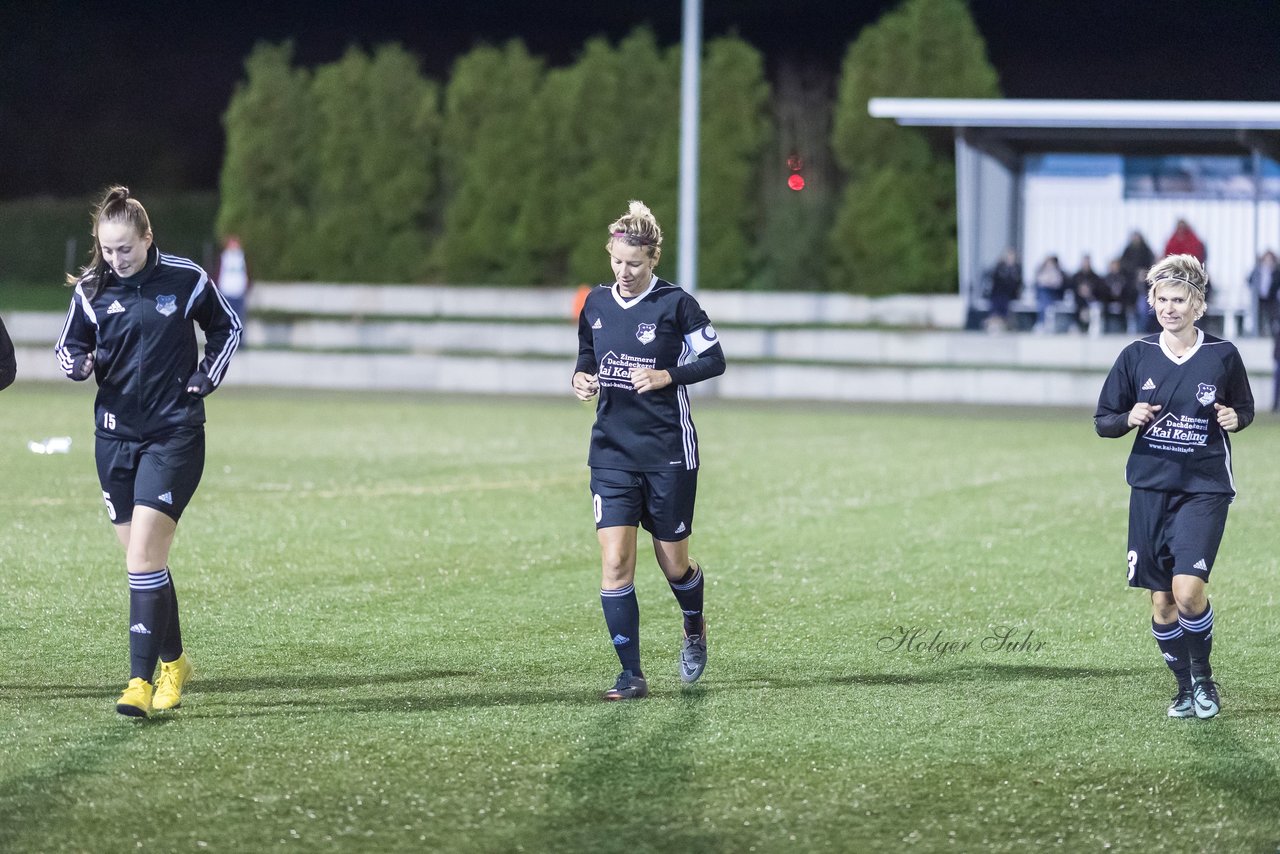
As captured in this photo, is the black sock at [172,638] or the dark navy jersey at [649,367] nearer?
the black sock at [172,638]

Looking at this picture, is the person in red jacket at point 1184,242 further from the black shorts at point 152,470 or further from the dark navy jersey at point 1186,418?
the black shorts at point 152,470

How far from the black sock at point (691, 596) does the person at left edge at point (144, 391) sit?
6.25ft

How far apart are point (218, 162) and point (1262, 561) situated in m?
39.4

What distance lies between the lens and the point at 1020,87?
37.5m

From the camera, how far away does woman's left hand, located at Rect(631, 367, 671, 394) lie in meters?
6.32

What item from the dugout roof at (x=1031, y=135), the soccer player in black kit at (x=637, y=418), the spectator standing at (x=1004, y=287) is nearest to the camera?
the soccer player in black kit at (x=637, y=418)

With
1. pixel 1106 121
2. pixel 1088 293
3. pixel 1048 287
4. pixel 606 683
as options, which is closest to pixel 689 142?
pixel 1106 121

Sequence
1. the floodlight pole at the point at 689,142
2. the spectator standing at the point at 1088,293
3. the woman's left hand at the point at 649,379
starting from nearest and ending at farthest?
the woman's left hand at the point at 649,379
the floodlight pole at the point at 689,142
the spectator standing at the point at 1088,293

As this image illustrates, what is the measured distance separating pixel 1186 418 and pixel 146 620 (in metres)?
3.81

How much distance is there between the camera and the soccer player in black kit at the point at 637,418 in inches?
255

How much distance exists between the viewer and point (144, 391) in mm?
6148

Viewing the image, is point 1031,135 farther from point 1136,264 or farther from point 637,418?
point 637,418

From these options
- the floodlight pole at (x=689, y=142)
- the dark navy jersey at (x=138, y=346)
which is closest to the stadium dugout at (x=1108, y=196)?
the floodlight pole at (x=689, y=142)

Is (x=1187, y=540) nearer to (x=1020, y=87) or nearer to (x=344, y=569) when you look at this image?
(x=344, y=569)
